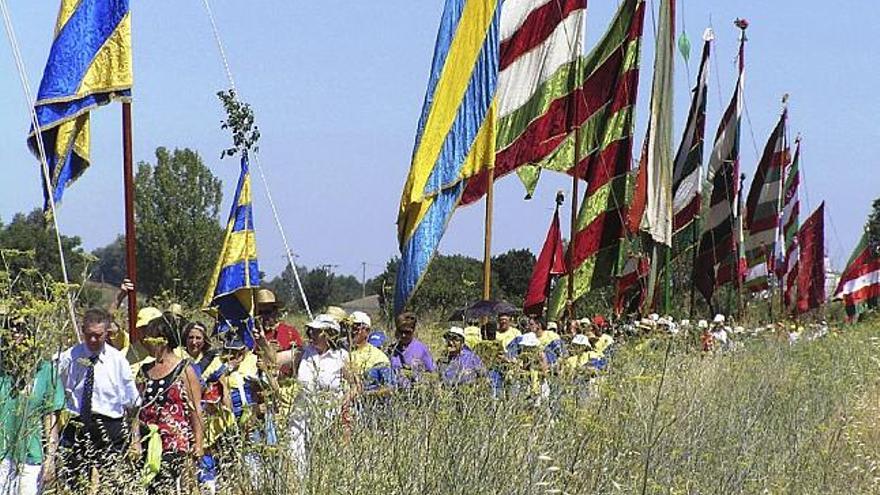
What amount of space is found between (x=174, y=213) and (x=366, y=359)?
41.4 metres

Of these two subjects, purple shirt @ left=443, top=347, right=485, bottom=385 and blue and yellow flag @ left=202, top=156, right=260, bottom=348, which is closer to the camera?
purple shirt @ left=443, top=347, right=485, bottom=385

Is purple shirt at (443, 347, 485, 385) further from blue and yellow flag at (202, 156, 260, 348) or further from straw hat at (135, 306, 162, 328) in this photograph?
blue and yellow flag at (202, 156, 260, 348)

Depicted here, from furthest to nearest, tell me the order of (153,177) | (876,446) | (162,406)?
(153,177), (876,446), (162,406)

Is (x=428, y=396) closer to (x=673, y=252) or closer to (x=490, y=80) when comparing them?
(x=490, y=80)

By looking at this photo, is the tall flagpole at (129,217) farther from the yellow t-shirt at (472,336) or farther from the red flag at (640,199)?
the red flag at (640,199)

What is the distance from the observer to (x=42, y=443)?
491 centimetres

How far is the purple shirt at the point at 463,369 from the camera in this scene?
6071 mm

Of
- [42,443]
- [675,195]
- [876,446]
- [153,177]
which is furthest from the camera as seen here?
[153,177]

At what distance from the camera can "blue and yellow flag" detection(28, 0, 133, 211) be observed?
29.8 feet

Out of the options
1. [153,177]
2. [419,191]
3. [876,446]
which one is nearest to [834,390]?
[876,446]

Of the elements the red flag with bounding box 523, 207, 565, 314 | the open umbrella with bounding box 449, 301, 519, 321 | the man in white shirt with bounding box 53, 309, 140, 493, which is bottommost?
the man in white shirt with bounding box 53, 309, 140, 493

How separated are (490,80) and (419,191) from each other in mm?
1165

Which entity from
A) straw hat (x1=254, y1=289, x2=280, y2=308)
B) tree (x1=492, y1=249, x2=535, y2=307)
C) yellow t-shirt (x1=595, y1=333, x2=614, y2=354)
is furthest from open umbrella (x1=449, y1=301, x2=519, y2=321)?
tree (x1=492, y1=249, x2=535, y2=307)

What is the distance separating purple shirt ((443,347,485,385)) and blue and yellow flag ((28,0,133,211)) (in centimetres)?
329
